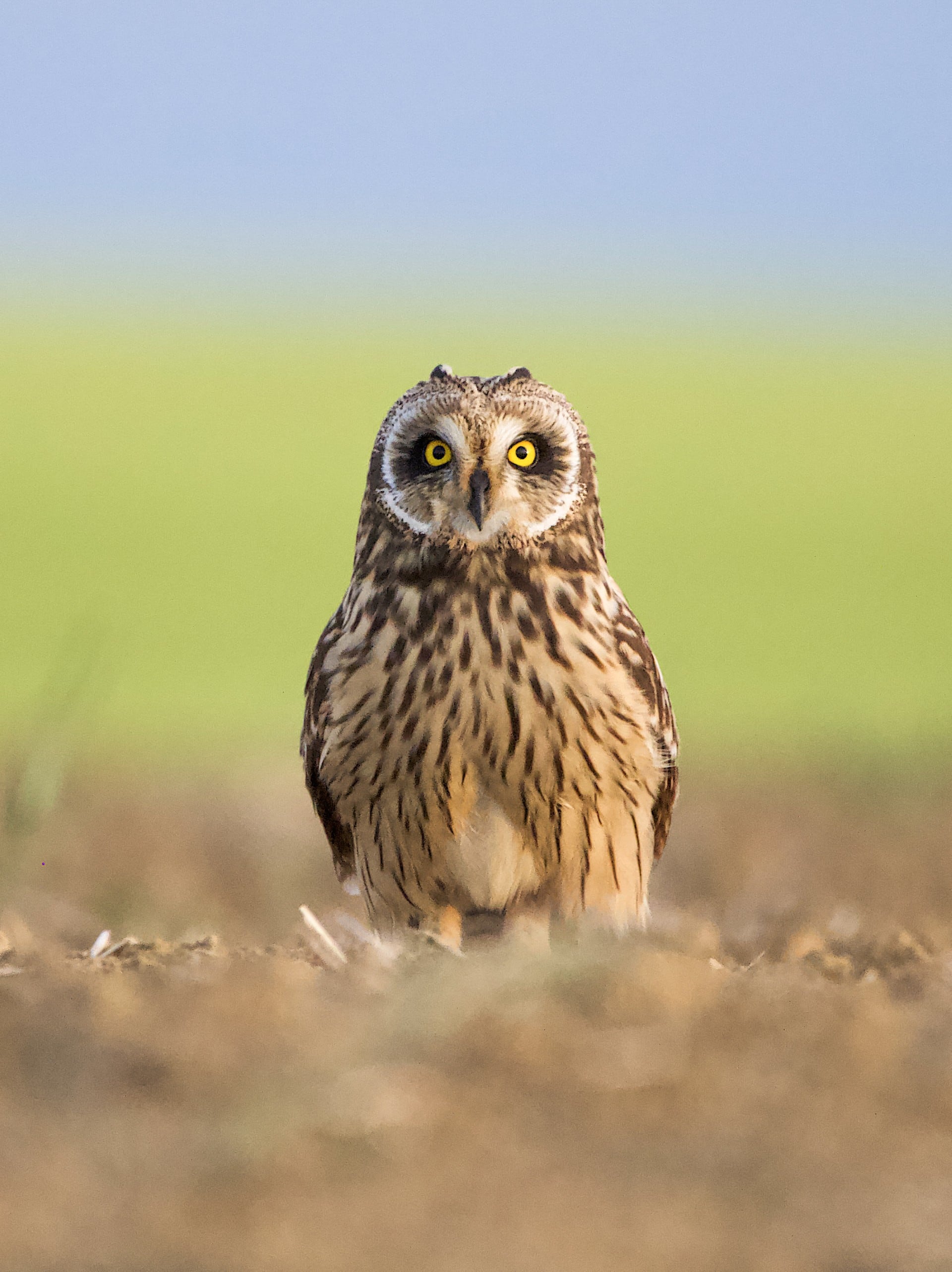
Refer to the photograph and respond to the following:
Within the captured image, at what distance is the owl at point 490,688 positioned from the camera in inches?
175

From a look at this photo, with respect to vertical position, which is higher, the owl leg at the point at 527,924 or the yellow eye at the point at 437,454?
the yellow eye at the point at 437,454

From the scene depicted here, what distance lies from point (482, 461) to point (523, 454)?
0.16 m

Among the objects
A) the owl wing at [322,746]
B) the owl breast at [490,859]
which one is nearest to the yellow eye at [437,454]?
the owl wing at [322,746]

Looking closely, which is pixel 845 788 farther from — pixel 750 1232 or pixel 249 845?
pixel 750 1232

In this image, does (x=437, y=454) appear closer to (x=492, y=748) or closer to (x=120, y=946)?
(x=492, y=748)

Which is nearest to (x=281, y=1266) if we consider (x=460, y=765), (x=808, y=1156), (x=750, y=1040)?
(x=808, y=1156)

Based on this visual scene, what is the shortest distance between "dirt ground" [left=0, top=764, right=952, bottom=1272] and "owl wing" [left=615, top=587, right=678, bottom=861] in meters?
0.72

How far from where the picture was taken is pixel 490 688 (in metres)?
4.43

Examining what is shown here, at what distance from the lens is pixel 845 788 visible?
10.5 meters

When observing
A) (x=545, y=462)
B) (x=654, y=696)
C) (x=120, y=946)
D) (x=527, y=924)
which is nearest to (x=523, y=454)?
(x=545, y=462)

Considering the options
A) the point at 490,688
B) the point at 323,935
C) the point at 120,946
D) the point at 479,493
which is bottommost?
the point at 120,946

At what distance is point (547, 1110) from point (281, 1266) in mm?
644

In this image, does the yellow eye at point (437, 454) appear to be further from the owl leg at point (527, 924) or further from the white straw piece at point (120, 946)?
the white straw piece at point (120, 946)

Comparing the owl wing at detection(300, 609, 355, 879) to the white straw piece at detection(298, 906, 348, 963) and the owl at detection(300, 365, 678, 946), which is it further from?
the white straw piece at detection(298, 906, 348, 963)
